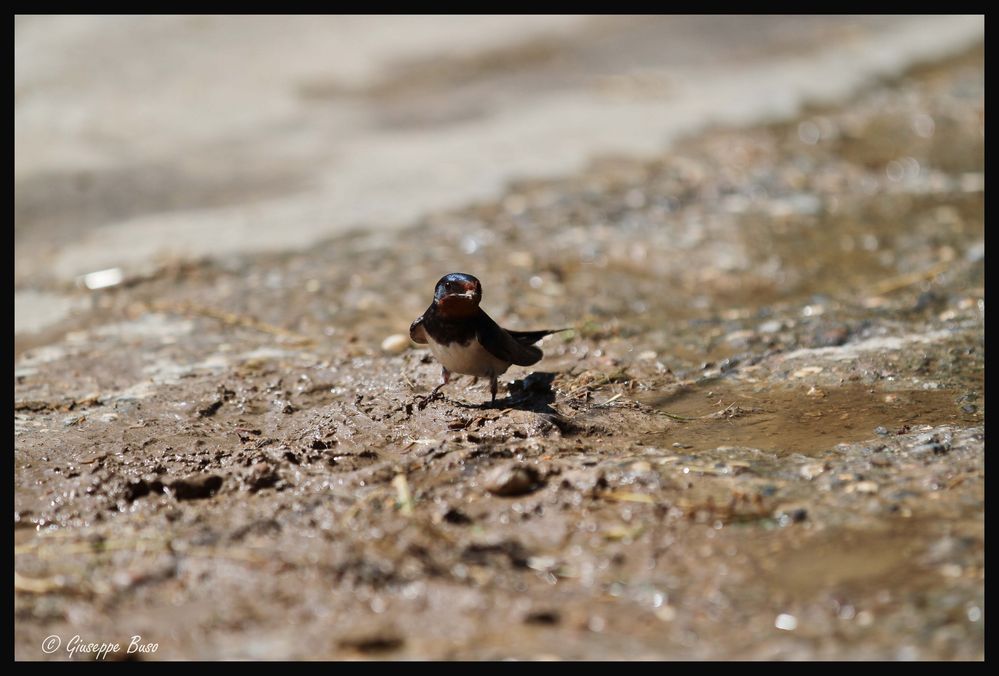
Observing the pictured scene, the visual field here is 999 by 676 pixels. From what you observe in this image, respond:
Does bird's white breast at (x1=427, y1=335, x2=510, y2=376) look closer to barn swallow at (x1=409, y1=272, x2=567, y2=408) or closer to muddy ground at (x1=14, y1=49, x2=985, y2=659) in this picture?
barn swallow at (x1=409, y1=272, x2=567, y2=408)

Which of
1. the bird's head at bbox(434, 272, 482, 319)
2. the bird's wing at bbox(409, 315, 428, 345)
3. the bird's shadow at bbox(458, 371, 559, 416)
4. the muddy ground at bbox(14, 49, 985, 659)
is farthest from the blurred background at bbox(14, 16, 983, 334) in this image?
the bird's head at bbox(434, 272, 482, 319)

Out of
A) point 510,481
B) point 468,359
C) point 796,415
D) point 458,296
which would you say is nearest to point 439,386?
point 468,359

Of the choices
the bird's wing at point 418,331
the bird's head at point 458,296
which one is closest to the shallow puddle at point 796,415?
the bird's head at point 458,296

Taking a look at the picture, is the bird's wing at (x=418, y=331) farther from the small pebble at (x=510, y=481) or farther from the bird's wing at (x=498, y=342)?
the small pebble at (x=510, y=481)

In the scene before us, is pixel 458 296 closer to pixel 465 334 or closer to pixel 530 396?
pixel 465 334

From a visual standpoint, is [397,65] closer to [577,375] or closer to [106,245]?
[106,245]

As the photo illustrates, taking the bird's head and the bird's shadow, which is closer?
the bird's head
